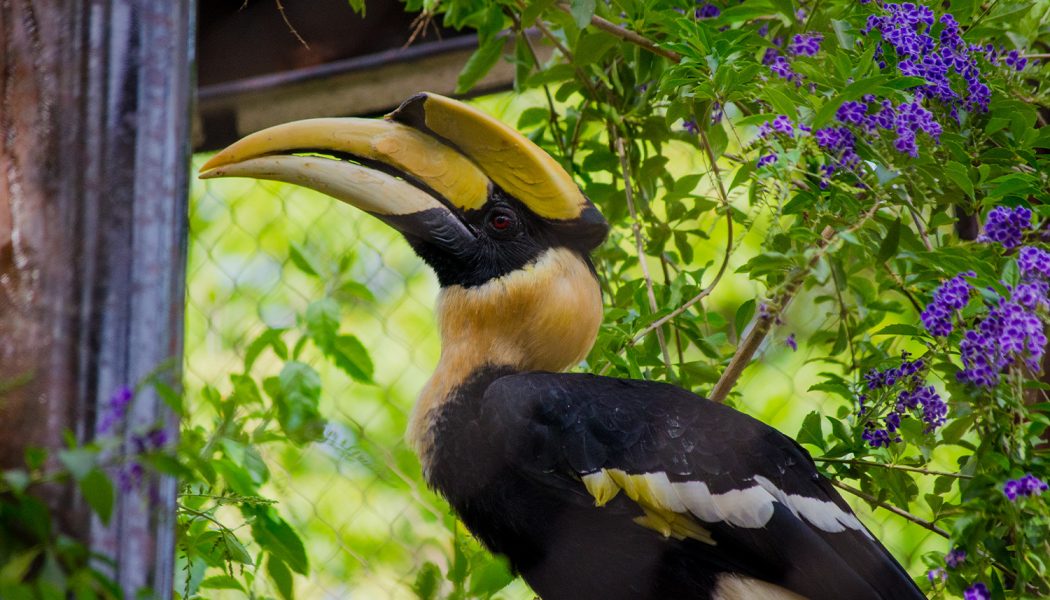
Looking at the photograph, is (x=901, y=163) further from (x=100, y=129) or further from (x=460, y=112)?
(x=100, y=129)

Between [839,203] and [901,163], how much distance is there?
70 mm

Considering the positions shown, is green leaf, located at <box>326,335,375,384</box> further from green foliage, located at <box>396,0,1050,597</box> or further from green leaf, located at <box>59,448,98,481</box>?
green leaf, located at <box>59,448,98,481</box>

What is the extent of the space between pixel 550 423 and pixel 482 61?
58cm

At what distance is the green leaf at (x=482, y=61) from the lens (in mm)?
1472

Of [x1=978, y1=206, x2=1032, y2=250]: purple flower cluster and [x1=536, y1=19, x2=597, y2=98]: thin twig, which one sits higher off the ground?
[x1=536, y1=19, x2=597, y2=98]: thin twig

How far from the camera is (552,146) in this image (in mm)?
1617

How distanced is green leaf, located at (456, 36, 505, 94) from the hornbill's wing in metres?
0.51

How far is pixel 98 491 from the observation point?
1.82 feet

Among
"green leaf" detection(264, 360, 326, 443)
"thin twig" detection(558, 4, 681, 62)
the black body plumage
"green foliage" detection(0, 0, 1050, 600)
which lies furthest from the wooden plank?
the black body plumage

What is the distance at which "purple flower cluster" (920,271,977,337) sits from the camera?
1.06 m

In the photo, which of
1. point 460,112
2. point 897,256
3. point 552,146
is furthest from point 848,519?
point 552,146

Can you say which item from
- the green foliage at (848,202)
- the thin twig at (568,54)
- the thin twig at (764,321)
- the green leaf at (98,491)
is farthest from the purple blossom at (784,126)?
the green leaf at (98,491)

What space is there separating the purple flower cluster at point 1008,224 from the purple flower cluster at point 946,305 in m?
0.08

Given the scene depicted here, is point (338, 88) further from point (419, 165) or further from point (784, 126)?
point (784, 126)
